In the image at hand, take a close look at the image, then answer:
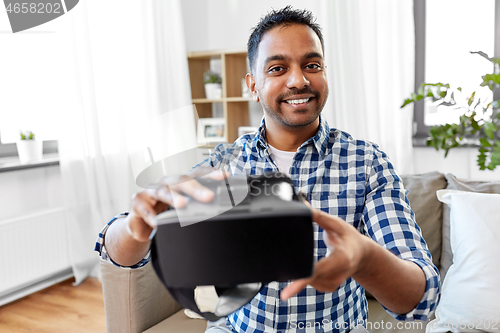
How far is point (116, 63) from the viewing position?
2.58m

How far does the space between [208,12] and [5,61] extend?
156 centimetres

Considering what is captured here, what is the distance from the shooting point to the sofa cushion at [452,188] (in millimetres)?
1369

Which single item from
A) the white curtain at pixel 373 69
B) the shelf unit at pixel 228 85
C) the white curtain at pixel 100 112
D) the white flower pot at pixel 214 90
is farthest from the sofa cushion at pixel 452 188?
the white flower pot at pixel 214 90

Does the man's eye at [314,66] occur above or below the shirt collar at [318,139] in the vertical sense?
above

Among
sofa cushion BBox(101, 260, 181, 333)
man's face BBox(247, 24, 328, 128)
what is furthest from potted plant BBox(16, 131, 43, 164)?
man's face BBox(247, 24, 328, 128)

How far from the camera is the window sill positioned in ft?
7.54

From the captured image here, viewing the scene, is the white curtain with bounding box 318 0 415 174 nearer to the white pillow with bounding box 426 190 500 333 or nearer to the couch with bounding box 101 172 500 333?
the couch with bounding box 101 172 500 333

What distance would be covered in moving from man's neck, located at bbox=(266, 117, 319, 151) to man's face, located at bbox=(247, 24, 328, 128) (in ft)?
0.33

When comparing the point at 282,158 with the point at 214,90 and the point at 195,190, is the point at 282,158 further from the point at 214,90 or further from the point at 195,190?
the point at 214,90

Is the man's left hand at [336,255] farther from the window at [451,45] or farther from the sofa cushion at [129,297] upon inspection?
the window at [451,45]

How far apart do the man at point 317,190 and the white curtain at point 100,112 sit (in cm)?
164

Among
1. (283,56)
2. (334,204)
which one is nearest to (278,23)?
(283,56)

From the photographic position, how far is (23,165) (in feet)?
7.77

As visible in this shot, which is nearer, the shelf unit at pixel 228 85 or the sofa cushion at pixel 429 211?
the sofa cushion at pixel 429 211
